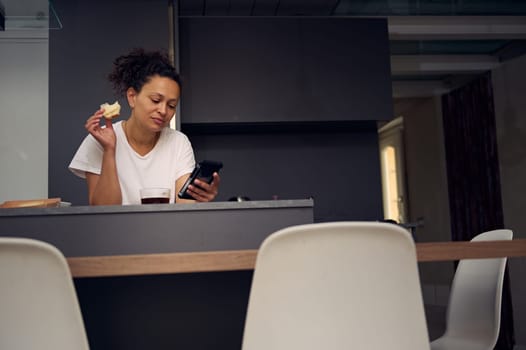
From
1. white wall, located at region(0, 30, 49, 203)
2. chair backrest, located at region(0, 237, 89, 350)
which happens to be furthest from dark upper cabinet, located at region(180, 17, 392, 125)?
chair backrest, located at region(0, 237, 89, 350)

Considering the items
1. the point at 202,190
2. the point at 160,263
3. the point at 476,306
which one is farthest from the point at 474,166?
the point at 160,263

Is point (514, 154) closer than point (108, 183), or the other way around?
point (108, 183)

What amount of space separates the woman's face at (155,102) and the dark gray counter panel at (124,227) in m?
0.61

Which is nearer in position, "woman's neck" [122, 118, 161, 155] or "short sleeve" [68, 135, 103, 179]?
"short sleeve" [68, 135, 103, 179]

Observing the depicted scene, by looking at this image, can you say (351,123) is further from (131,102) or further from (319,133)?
(131,102)

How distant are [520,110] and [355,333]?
4.74m

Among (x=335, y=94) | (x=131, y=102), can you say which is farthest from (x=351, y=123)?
(x=131, y=102)

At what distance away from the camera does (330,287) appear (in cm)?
92

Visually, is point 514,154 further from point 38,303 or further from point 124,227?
point 38,303

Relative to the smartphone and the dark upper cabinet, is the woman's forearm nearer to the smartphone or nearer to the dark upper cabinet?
the smartphone

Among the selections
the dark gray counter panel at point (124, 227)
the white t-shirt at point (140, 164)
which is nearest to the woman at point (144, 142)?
the white t-shirt at point (140, 164)

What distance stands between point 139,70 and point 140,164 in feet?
1.30

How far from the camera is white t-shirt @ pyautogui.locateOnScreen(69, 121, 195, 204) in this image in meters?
2.08

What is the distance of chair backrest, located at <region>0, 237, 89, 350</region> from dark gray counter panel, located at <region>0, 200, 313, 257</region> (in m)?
0.68
